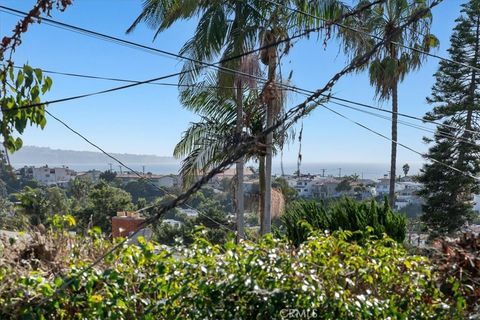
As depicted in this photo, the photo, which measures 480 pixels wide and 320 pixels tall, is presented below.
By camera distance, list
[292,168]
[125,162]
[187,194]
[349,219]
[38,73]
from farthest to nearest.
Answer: [349,219] < [292,168] < [125,162] < [38,73] < [187,194]

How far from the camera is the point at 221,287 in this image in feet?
6.56

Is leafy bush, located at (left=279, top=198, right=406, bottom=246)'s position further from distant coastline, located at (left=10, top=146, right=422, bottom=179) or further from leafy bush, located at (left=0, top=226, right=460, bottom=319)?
leafy bush, located at (left=0, top=226, right=460, bottom=319)

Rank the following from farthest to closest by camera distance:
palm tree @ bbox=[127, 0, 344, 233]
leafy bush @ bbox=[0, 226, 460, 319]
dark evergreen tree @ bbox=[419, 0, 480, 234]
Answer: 1. dark evergreen tree @ bbox=[419, 0, 480, 234]
2. palm tree @ bbox=[127, 0, 344, 233]
3. leafy bush @ bbox=[0, 226, 460, 319]

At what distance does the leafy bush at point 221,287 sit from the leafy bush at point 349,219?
2.67 metres

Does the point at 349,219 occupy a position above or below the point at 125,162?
below

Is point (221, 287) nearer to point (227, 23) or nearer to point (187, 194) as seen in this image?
point (187, 194)

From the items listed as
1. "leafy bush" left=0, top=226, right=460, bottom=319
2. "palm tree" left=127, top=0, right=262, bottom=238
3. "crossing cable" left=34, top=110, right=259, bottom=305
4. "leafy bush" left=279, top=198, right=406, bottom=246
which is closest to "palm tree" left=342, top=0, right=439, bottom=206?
A: "palm tree" left=127, top=0, right=262, bottom=238

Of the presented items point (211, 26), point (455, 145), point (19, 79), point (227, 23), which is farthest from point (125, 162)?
point (455, 145)

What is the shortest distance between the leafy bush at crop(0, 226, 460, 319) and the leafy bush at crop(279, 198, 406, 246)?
2.67 meters

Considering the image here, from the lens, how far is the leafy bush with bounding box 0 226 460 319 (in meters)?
1.89

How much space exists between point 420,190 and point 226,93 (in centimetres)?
1382

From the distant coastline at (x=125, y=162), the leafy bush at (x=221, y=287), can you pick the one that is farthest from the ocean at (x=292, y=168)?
the leafy bush at (x=221, y=287)

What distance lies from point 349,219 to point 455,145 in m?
15.2

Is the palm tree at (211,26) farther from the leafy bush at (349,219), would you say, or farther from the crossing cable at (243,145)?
the crossing cable at (243,145)
